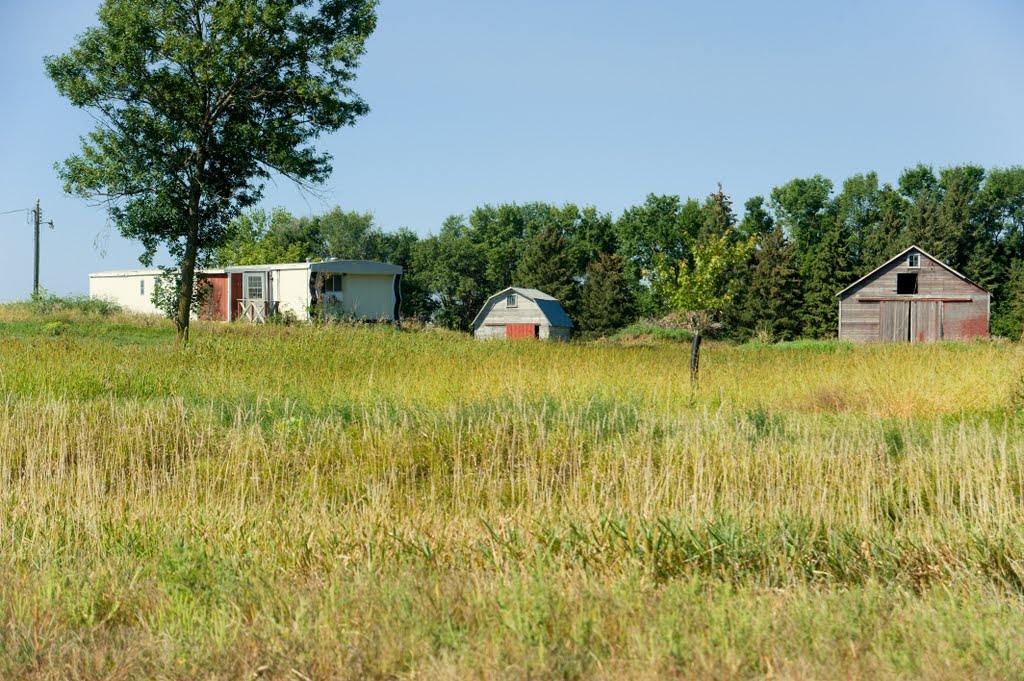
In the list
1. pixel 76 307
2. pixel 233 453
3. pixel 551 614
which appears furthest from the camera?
pixel 76 307

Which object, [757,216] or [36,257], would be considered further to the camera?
[757,216]

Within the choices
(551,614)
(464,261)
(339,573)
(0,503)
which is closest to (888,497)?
(551,614)

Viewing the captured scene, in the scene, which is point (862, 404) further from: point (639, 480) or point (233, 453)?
point (233, 453)

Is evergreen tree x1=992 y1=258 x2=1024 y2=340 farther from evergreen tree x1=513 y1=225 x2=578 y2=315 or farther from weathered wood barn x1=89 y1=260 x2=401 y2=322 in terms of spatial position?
weathered wood barn x1=89 y1=260 x2=401 y2=322

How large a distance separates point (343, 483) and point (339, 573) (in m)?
2.49

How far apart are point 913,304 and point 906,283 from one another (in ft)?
5.20

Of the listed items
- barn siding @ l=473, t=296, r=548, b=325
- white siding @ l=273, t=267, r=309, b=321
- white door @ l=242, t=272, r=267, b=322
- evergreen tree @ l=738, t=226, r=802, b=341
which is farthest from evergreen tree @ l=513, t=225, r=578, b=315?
white siding @ l=273, t=267, r=309, b=321

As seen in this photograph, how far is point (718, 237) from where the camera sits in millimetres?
45969

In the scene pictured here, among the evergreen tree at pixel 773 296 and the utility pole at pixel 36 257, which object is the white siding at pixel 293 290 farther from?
the evergreen tree at pixel 773 296

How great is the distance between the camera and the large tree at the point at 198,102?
21359mm

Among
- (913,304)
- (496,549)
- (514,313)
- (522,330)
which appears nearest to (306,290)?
(522,330)

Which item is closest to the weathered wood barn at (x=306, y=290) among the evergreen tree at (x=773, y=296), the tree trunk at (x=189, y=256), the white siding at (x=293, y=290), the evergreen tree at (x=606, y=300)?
the white siding at (x=293, y=290)

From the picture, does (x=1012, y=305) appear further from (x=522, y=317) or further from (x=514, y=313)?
(x=514, y=313)

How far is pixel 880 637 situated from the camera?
3.56 metres
